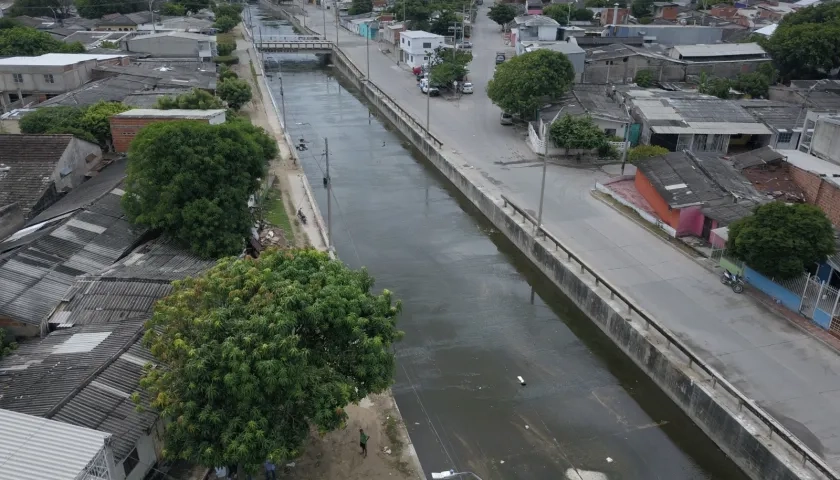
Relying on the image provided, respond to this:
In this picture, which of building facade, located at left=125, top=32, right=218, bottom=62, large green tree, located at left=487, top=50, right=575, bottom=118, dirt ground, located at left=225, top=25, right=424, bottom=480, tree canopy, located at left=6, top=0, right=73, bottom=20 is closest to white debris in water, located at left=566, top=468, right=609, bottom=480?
dirt ground, located at left=225, top=25, right=424, bottom=480

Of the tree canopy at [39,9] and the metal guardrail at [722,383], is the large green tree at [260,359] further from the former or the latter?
the tree canopy at [39,9]

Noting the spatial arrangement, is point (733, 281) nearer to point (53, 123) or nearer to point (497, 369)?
point (497, 369)

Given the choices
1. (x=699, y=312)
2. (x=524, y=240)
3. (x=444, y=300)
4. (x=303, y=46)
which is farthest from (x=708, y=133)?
(x=303, y=46)

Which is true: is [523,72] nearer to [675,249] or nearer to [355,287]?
[675,249]

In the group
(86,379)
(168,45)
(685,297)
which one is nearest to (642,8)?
(168,45)

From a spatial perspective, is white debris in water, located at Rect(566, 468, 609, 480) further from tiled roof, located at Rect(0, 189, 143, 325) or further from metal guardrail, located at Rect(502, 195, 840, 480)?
tiled roof, located at Rect(0, 189, 143, 325)

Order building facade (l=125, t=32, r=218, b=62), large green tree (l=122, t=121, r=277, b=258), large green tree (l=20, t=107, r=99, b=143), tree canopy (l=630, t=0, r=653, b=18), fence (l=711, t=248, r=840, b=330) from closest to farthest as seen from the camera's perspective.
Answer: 1. fence (l=711, t=248, r=840, b=330)
2. large green tree (l=122, t=121, r=277, b=258)
3. large green tree (l=20, t=107, r=99, b=143)
4. building facade (l=125, t=32, r=218, b=62)
5. tree canopy (l=630, t=0, r=653, b=18)

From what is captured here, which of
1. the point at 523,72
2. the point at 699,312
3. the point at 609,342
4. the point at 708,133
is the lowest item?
the point at 609,342

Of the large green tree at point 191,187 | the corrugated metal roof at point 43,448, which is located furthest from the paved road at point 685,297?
the corrugated metal roof at point 43,448
